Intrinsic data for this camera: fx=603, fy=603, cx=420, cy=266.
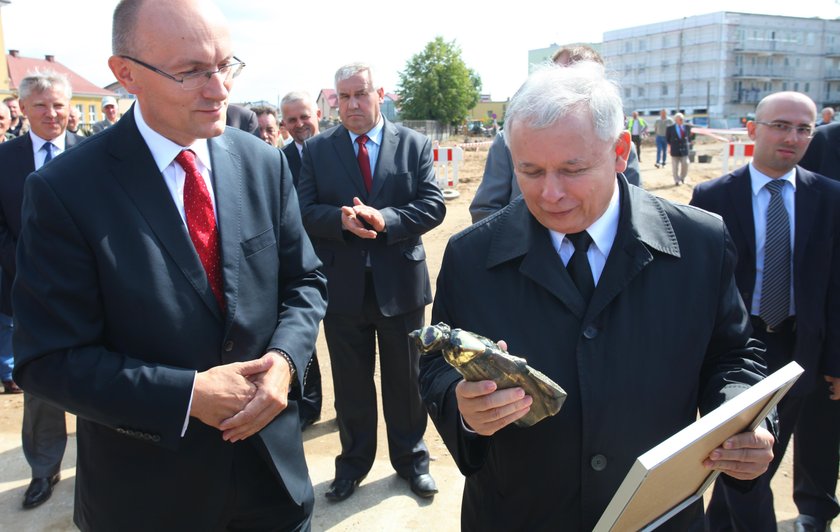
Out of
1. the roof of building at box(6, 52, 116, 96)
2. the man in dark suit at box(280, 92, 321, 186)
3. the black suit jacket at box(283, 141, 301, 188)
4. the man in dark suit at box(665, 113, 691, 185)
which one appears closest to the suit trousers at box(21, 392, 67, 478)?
the black suit jacket at box(283, 141, 301, 188)

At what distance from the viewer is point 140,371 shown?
170 cm

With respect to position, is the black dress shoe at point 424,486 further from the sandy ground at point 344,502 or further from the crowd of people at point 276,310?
the crowd of people at point 276,310

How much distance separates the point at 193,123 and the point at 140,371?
758mm

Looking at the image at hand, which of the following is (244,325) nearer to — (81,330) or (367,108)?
(81,330)

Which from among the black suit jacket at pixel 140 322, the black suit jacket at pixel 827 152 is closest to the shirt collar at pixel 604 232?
the black suit jacket at pixel 140 322

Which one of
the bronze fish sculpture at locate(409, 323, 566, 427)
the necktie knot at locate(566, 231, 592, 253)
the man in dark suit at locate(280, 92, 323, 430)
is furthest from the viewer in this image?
the man in dark suit at locate(280, 92, 323, 430)

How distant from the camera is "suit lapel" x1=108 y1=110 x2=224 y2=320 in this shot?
181 cm

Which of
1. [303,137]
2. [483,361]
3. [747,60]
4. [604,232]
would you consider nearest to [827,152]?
[604,232]

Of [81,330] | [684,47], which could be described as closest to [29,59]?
[81,330]

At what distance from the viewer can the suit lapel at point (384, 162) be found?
3799mm

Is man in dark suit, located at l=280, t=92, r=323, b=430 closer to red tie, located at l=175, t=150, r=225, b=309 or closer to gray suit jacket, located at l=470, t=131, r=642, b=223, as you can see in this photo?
gray suit jacket, located at l=470, t=131, r=642, b=223

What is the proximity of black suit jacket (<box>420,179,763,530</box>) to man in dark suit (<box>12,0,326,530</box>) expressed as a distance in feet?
2.01

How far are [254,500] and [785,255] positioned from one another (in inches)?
104

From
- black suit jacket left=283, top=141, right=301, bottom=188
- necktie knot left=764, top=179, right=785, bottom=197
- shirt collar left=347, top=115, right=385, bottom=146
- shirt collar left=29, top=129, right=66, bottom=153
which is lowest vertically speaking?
necktie knot left=764, top=179, right=785, bottom=197
